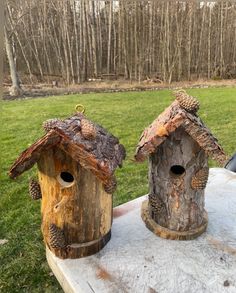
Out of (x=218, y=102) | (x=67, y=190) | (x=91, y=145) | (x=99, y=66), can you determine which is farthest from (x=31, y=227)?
(x=99, y=66)

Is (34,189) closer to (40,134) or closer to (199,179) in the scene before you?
(199,179)

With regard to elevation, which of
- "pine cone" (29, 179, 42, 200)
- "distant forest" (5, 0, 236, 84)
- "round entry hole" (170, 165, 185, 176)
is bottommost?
"pine cone" (29, 179, 42, 200)

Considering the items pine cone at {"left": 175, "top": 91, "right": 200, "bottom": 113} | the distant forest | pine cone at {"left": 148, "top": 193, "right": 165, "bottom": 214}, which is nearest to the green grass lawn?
pine cone at {"left": 148, "top": 193, "right": 165, "bottom": 214}

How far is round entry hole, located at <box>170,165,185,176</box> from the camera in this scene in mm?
1800

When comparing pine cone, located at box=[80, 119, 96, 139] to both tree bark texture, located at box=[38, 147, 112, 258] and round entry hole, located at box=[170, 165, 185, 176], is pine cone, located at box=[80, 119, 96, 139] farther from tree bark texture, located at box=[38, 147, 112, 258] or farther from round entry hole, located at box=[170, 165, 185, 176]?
round entry hole, located at box=[170, 165, 185, 176]

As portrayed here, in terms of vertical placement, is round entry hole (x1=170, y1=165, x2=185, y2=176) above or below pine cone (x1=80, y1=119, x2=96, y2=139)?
below

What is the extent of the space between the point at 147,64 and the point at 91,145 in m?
8.86

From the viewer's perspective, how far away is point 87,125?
1554mm

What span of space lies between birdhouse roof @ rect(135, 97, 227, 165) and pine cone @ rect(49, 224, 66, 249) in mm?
533

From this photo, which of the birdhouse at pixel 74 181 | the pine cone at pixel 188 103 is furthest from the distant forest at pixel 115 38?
the birdhouse at pixel 74 181

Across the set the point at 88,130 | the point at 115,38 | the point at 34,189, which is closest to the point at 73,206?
the point at 34,189

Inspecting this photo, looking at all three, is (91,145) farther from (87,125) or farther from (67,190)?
(67,190)

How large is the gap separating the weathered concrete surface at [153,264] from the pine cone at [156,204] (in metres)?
0.16

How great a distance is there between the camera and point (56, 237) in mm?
1685
